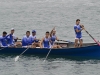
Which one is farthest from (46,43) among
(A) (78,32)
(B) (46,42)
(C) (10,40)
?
(C) (10,40)

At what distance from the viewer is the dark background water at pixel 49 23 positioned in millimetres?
27719

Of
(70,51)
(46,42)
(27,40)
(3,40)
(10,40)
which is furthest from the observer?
(10,40)

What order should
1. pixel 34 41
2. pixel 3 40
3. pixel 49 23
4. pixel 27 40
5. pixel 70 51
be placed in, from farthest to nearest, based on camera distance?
pixel 49 23 < pixel 3 40 < pixel 34 41 < pixel 27 40 < pixel 70 51

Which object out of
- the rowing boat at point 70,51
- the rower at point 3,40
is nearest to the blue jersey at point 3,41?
the rower at point 3,40

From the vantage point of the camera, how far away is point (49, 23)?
4588 centimetres

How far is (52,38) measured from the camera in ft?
98.3

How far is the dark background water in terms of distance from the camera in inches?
1091

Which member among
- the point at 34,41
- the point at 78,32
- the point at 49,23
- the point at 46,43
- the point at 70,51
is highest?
the point at 49,23

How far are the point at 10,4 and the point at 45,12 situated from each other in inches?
248

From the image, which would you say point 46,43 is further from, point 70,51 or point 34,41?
point 70,51

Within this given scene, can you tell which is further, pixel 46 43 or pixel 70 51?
pixel 46 43

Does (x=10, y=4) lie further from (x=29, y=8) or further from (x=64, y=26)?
(x=64, y=26)

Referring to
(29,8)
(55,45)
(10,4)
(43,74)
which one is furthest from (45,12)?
(43,74)

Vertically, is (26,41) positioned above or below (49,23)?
below
